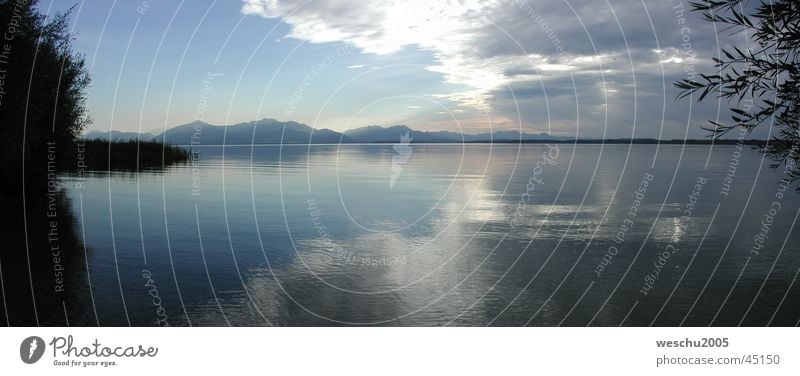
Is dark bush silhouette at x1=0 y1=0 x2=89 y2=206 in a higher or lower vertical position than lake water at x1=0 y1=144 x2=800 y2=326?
higher

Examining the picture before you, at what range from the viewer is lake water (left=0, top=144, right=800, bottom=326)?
15953mm

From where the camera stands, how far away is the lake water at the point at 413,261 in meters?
16.0

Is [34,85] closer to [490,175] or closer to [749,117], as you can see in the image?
[749,117]

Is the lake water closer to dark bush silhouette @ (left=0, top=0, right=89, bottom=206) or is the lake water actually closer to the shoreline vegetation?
dark bush silhouette @ (left=0, top=0, right=89, bottom=206)

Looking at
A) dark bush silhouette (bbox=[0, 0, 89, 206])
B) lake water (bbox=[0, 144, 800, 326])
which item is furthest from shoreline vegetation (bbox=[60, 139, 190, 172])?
lake water (bbox=[0, 144, 800, 326])

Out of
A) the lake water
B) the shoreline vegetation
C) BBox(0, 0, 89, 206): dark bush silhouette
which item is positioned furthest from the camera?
the shoreline vegetation

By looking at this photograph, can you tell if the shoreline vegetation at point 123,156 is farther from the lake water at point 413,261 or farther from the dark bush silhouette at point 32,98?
the lake water at point 413,261

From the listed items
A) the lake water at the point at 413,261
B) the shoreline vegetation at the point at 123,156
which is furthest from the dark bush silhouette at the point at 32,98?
the shoreline vegetation at the point at 123,156

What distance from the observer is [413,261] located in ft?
71.7

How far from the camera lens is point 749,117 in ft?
46.5

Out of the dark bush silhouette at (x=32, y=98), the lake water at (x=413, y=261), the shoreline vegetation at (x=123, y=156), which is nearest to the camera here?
the lake water at (x=413, y=261)

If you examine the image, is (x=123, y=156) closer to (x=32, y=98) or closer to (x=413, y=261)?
(x=32, y=98)

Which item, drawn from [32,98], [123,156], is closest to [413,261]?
[32,98]
